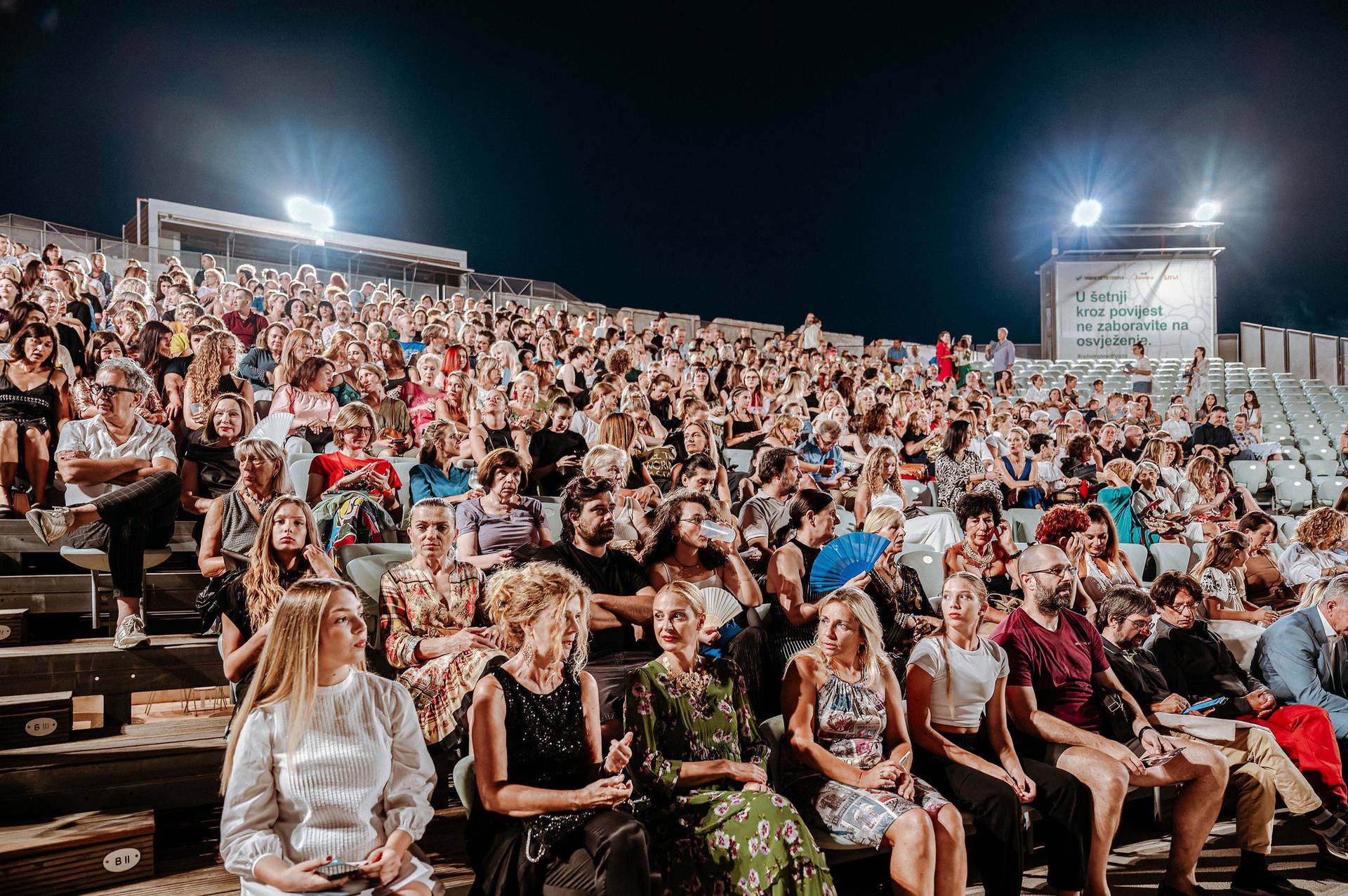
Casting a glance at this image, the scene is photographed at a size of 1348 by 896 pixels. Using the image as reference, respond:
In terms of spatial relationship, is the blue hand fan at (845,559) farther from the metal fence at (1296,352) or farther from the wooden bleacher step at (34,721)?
the metal fence at (1296,352)

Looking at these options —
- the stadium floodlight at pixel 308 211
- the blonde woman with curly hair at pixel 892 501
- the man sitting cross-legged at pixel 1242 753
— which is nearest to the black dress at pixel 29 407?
the blonde woman with curly hair at pixel 892 501

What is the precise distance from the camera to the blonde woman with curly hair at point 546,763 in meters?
2.35

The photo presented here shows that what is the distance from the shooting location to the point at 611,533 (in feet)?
11.6

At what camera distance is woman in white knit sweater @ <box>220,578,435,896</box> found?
198 centimetres

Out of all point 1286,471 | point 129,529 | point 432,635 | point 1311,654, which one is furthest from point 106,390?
point 1286,471

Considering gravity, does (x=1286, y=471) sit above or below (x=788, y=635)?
above

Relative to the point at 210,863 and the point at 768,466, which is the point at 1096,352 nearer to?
the point at 768,466

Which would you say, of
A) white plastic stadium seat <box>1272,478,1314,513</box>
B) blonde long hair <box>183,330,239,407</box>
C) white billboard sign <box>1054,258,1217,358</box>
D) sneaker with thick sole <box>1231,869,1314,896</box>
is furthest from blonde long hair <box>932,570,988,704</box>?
white billboard sign <box>1054,258,1217,358</box>

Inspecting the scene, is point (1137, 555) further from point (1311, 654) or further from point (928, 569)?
point (928, 569)

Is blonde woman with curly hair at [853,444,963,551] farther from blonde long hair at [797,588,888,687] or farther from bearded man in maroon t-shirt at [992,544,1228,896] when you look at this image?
blonde long hair at [797,588,888,687]

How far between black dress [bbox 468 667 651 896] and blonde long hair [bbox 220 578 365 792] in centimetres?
56

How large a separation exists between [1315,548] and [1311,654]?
1882 millimetres

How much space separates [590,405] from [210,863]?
13.6 feet

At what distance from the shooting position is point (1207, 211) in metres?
23.2
